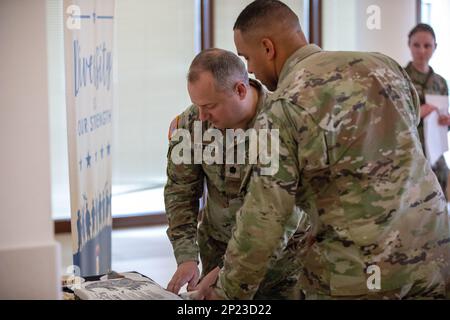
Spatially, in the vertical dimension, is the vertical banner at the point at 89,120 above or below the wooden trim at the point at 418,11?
below

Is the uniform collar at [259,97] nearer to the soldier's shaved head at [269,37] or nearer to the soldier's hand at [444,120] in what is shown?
the soldier's shaved head at [269,37]

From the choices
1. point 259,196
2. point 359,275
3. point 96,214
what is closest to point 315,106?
point 259,196

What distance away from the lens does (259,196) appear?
154 cm

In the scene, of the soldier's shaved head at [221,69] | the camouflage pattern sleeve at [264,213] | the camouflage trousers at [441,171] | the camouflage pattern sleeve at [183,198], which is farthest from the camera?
the camouflage trousers at [441,171]

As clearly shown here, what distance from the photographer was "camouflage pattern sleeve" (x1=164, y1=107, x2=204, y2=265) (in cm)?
222

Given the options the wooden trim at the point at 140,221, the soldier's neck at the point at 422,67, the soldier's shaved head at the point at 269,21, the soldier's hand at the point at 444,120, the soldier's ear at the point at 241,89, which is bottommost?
the wooden trim at the point at 140,221

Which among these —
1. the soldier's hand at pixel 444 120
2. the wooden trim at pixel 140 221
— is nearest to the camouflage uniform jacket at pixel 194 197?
the soldier's hand at pixel 444 120

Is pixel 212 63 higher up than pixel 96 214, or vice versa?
pixel 212 63

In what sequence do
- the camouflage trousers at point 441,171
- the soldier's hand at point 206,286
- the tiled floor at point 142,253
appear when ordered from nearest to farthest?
the soldier's hand at point 206,286, the camouflage trousers at point 441,171, the tiled floor at point 142,253

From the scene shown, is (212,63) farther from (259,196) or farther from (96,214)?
(96,214)

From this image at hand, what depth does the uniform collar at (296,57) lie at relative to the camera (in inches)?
67.0

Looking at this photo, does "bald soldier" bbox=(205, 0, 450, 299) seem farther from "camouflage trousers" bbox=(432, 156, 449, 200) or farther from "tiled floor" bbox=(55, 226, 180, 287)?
"camouflage trousers" bbox=(432, 156, 449, 200)

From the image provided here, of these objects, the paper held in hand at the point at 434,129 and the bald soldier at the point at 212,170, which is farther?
the paper held in hand at the point at 434,129

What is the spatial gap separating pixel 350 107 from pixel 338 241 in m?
0.30
